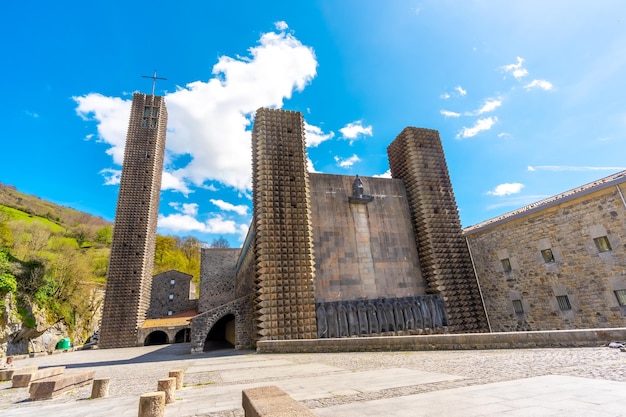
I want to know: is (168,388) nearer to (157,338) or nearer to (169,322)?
(169,322)

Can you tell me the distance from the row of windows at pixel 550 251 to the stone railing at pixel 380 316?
4400 mm

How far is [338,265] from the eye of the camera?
1722cm

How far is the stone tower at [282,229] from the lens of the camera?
46.9 ft

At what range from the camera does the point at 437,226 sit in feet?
64.3

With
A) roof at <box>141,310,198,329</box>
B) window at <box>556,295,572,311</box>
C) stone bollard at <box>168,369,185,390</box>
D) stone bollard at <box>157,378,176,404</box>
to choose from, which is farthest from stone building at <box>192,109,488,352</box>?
roof at <box>141,310,198,329</box>

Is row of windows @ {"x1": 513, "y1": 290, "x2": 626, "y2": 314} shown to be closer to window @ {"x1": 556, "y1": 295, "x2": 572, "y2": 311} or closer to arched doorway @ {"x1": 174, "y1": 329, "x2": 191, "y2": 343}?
window @ {"x1": 556, "y1": 295, "x2": 572, "y2": 311}

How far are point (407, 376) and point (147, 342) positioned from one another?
3105cm

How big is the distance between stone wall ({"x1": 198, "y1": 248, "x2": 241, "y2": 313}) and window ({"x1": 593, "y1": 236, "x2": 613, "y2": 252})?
3176 cm

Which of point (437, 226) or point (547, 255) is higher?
point (437, 226)

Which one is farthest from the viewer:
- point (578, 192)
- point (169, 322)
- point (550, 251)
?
point (169, 322)

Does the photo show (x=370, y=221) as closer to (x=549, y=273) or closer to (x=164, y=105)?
(x=549, y=273)

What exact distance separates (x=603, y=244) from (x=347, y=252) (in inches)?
480

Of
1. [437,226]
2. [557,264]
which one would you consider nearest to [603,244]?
[557,264]

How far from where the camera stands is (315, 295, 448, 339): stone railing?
49.6 ft
